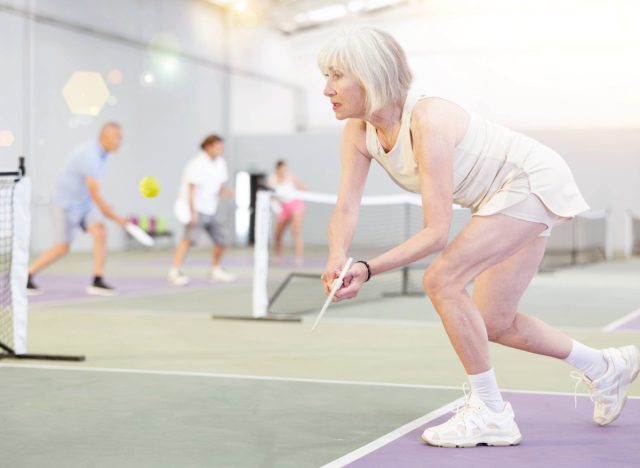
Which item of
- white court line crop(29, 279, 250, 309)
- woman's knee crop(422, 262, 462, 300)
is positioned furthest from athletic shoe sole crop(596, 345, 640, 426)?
white court line crop(29, 279, 250, 309)

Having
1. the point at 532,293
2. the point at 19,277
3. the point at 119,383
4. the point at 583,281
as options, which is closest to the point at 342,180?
the point at 119,383

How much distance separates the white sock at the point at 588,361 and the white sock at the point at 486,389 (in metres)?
0.50

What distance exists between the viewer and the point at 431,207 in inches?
150

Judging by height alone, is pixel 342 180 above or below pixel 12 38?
below

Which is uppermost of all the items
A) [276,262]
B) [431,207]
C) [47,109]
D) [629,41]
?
[629,41]

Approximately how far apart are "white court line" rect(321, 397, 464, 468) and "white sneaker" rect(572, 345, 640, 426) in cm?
65

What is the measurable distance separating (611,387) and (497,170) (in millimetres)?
1087

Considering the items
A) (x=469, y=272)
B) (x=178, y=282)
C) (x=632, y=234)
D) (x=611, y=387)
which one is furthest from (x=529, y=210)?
(x=632, y=234)

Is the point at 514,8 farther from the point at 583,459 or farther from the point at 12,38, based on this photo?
the point at 583,459

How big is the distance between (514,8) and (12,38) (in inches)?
512

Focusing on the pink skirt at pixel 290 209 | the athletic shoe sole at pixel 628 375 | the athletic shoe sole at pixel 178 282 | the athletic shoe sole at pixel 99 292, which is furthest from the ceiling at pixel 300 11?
the athletic shoe sole at pixel 628 375

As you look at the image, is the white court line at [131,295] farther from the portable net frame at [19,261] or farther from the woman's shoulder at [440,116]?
the woman's shoulder at [440,116]

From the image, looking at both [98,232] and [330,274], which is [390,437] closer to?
[330,274]

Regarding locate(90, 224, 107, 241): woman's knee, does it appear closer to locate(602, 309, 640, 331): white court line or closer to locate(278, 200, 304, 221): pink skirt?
locate(602, 309, 640, 331): white court line
